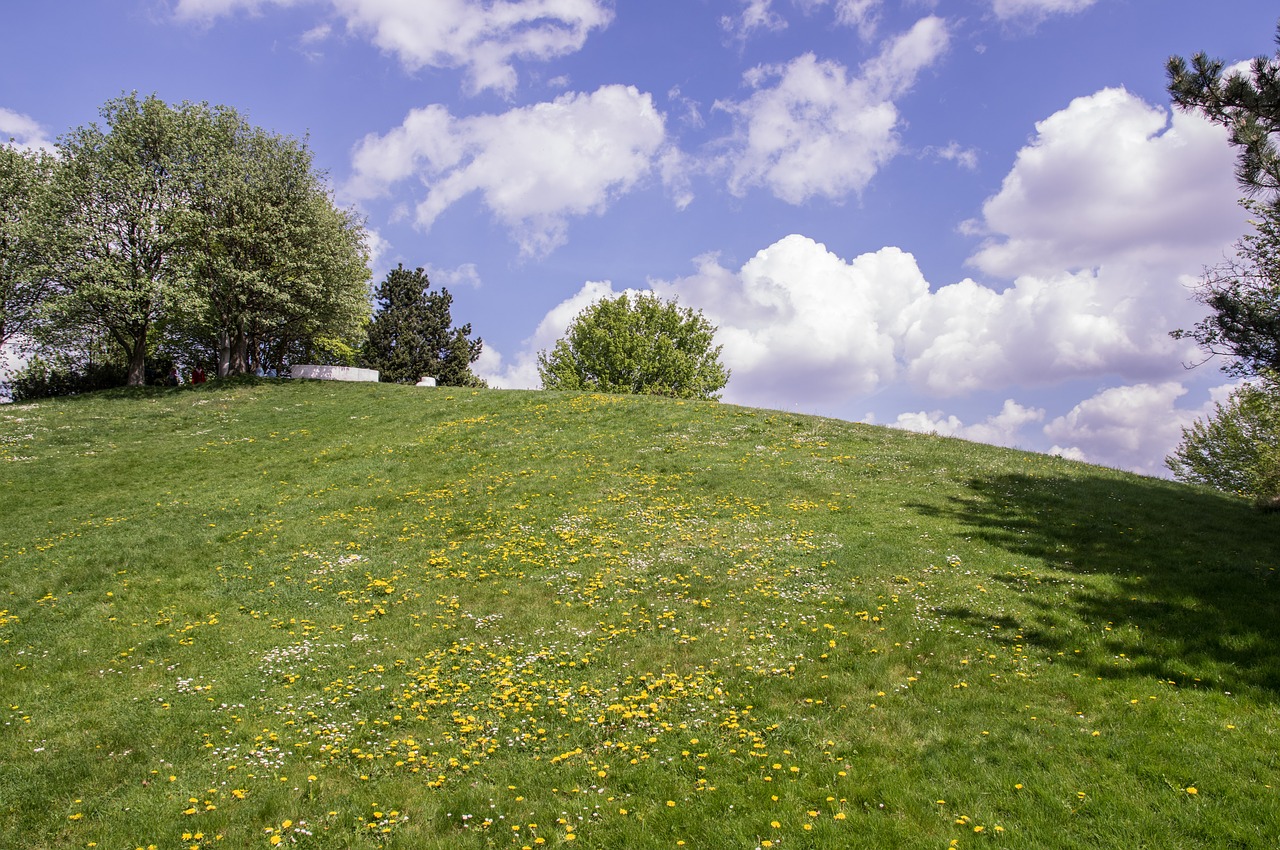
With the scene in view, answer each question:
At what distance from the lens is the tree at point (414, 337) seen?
276 ft

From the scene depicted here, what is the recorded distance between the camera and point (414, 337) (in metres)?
84.9

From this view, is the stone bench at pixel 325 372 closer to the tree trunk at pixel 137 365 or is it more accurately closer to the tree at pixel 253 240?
the tree at pixel 253 240

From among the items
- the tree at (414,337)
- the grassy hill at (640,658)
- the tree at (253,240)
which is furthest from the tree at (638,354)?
the grassy hill at (640,658)

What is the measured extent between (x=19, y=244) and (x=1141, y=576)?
67821 millimetres

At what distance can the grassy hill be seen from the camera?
9.13 metres

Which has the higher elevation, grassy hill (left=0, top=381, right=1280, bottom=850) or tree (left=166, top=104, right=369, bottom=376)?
tree (left=166, top=104, right=369, bottom=376)

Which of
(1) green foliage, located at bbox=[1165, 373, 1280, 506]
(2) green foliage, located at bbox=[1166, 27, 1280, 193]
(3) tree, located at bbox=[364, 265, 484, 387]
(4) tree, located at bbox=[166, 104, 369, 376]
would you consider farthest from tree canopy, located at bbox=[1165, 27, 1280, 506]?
(3) tree, located at bbox=[364, 265, 484, 387]

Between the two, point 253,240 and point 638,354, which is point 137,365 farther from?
point 638,354

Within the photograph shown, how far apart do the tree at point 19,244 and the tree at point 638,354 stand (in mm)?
47333

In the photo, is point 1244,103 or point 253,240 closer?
point 1244,103

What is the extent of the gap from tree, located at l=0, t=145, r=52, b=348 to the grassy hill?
27675 millimetres

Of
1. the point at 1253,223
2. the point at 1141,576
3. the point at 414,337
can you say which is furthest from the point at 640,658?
the point at 414,337

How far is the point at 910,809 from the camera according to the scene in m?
8.82

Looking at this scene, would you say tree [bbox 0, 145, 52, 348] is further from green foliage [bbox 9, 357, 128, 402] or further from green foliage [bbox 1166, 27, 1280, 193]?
green foliage [bbox 1166, 27, 1280, 193]
